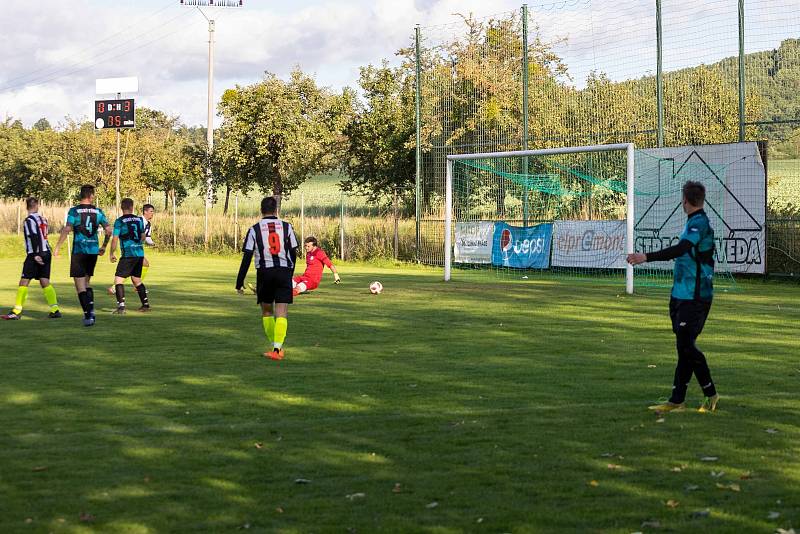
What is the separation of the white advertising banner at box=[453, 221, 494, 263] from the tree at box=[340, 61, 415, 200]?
8781mm

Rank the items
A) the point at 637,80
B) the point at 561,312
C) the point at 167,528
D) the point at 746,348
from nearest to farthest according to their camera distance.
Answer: the point at 167,528 → the point at 746,348 → the point at 561,312 → the point at 637,80

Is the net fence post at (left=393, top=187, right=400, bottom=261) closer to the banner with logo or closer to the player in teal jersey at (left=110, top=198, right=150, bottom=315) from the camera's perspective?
the banner with logo

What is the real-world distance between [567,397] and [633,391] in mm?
747

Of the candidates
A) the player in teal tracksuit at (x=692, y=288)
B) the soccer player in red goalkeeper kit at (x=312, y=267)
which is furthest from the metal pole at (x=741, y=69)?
the player in teal tracksuit at (x=692, y=288)

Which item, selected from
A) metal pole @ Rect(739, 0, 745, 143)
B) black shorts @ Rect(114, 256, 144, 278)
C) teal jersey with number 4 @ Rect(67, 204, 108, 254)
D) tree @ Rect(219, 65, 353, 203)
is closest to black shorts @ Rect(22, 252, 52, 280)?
teal jersey with number 4 @ Rect(67, 204, 108, 254)

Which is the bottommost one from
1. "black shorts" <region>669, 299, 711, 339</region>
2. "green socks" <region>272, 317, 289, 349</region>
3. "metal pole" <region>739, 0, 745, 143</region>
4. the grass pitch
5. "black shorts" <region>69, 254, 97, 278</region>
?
the grass pitch

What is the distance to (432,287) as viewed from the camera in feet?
76.4

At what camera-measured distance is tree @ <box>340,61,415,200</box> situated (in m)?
36.4

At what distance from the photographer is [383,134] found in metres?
37.2

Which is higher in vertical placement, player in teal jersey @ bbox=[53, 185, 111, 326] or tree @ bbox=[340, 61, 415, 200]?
tree @ bbox=[340, 61, 415, 200]

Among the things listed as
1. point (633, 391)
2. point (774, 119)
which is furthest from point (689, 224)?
point (774, 119)

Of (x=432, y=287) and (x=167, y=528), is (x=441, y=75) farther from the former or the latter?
(x=167, y=528)

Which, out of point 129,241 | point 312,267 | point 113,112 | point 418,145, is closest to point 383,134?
point 418,145

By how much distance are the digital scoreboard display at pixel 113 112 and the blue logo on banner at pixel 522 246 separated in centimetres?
1958
